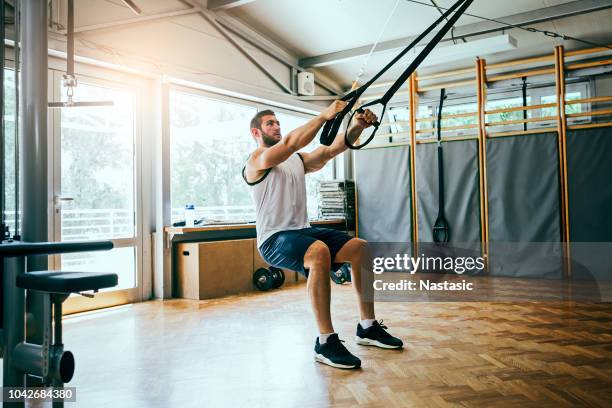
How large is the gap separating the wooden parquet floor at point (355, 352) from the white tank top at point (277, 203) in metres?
0.73

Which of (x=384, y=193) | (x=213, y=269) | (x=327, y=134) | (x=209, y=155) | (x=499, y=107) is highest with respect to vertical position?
(x=499, y=107)

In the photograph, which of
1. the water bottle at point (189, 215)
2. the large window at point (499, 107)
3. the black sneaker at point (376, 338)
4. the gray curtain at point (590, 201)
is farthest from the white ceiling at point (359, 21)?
the black sneaker at point (376, 338)

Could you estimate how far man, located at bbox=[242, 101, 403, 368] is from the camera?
2529mm

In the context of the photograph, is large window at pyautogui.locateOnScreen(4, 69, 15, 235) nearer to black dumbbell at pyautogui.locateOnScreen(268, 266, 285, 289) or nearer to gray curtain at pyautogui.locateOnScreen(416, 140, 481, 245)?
black dumbbell at pyautogui.locateOnScreen(268, 266, 285, 289)

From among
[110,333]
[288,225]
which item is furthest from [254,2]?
[110,333]

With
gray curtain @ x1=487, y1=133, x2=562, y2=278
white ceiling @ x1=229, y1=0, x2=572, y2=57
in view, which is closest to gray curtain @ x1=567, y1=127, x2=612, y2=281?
gray curtain @ x1=487, y1=133, x2=562, y2=278

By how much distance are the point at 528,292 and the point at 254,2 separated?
4162 millimetres

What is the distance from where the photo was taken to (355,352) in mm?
2744

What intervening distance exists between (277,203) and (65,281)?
1377 millimetres

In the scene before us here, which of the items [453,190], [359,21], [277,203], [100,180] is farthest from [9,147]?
[453,190]

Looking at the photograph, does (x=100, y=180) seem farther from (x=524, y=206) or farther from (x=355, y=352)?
(x=524, y=206)

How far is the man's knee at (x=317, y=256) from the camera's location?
2.56m

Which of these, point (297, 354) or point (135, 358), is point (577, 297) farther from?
point (135, 358)

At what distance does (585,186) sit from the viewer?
16.8 ft
